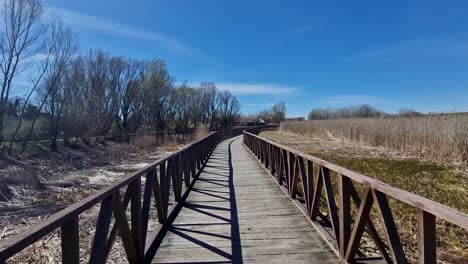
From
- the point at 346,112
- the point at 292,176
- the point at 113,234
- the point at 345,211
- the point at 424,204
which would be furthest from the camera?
the point at 346,112

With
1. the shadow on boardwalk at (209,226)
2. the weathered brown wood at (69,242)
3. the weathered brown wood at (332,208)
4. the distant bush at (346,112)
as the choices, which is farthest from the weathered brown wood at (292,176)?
the distant bush at (346,112)

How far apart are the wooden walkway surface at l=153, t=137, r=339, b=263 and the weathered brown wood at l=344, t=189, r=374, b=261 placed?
1.00 feet

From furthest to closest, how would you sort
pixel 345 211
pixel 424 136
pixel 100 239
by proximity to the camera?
pixel 424 136
pixel 345 211
pixel 100 239

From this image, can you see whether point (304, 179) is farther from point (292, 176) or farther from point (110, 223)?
point (110, 223)

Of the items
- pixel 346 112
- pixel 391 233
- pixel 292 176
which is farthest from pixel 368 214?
pixel 346 112

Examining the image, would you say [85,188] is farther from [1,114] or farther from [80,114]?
[80,114]

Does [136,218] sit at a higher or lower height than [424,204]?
lower

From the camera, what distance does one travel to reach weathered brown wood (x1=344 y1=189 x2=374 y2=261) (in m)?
3.01

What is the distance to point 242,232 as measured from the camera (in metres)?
4.75

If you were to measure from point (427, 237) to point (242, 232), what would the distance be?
9.33 feet

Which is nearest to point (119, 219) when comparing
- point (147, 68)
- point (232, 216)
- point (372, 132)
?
point (232, 216)

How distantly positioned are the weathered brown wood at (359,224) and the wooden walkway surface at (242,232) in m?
0.30

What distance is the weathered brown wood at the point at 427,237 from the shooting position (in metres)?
2.19

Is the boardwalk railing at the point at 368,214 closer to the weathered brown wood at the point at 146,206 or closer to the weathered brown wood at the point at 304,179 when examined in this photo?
the weathered brown wood at the point at 304,179
